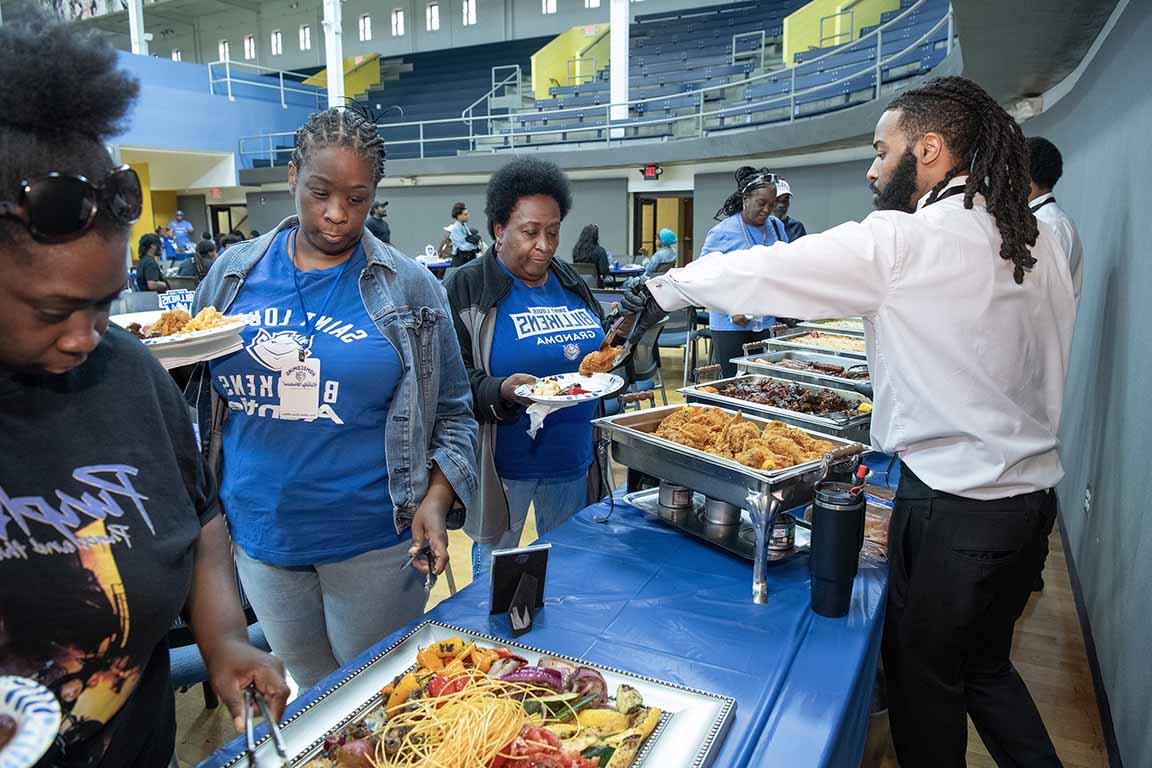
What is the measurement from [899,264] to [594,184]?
11.0m

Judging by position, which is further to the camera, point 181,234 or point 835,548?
point 181,234

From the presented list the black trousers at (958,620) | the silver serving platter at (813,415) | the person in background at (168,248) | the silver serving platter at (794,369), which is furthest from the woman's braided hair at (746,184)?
the person in background at (168,248)

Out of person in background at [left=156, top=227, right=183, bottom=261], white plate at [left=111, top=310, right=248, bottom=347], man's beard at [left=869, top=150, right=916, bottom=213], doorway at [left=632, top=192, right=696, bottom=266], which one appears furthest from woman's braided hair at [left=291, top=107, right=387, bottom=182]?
person in background at [left=156, top=227, right=183, bottom=261]

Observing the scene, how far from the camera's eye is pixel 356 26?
18.4 metres

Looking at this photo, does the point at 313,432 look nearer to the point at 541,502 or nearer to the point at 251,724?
the point at 251,724

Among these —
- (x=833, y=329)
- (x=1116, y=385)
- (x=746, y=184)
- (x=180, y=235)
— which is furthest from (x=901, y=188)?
(x=180, y=235)

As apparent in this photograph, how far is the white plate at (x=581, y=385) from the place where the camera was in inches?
65.8

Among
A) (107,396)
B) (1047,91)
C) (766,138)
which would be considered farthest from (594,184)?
(107,396)

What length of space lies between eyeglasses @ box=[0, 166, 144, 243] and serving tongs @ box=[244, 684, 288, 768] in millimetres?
524

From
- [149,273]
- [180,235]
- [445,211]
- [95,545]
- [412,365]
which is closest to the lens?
[95,545]

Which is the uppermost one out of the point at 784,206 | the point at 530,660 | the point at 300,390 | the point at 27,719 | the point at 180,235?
the point at 180,235

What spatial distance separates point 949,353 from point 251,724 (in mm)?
1242

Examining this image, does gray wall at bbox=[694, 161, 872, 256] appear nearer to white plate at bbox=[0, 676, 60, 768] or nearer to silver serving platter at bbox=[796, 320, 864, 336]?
silver serving platter at bbox=[796, 320, 864, 336]

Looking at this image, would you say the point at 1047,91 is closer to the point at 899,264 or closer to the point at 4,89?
the point at 899,264
